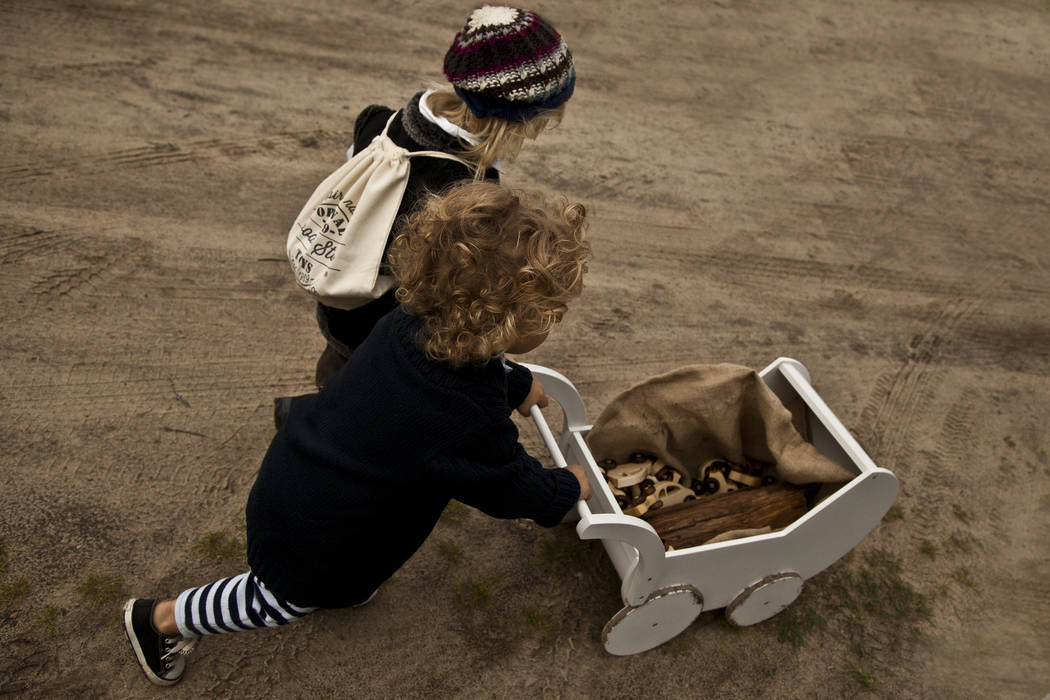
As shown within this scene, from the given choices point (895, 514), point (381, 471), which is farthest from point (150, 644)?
point (895, 514)

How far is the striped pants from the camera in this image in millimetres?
2090

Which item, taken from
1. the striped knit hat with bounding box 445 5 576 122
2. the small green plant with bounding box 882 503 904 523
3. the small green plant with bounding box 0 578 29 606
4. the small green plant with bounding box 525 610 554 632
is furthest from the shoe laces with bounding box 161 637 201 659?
the small green plant with bounding box 882 503 904 523

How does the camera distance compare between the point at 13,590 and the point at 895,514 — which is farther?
the point at 895,514

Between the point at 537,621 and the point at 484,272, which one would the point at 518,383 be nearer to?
the point at 484,272

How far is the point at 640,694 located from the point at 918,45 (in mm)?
5482

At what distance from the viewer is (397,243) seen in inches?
69.3

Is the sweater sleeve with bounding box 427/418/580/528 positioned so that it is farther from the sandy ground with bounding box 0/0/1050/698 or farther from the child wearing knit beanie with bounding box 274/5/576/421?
the sandy ground with bounding box 0/0/1050/698

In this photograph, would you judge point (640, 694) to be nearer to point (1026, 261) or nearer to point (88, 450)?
point (88, 450)

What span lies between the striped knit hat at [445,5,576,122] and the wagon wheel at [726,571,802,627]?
5.23 feet

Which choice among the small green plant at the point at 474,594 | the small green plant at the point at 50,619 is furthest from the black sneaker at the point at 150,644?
the small green plant at the point at 474,594

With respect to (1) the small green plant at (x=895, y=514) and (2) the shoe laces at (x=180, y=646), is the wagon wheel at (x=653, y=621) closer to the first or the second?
(1) the small green plant at (x=895, y=514)

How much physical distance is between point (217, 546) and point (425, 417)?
1462 mm

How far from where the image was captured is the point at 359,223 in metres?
2.02

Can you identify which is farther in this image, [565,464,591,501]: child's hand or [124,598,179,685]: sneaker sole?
[124,598,179,685]: sneaker sole
